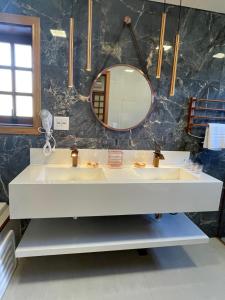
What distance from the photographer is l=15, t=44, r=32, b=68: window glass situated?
6.22 feet

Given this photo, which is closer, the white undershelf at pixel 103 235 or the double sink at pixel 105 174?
the white undershelf at pixel 103 235

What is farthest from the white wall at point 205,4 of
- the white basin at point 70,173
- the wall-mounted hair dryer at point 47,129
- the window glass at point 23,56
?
the white basin at point 70,173

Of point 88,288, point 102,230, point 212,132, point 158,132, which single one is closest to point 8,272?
point 88,288

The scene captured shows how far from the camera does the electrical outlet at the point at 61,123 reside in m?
1.84

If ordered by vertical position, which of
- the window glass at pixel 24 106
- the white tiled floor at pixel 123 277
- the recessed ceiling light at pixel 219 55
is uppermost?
the recessed ceiling light at pixel 219 55

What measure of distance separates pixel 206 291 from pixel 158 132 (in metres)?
1.45

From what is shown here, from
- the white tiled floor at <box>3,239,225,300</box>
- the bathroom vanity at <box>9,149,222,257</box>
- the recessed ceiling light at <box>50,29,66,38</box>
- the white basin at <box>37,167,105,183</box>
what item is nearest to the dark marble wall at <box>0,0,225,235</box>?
the recessed ceiling light at <box>50,29,66,38</box>

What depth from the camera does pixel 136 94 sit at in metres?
1.94

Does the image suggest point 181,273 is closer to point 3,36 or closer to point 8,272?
point 8,272

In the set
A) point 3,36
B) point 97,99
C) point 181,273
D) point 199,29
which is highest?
point 199,29

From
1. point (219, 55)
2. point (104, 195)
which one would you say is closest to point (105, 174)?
point (104, 195)

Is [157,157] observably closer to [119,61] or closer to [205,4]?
[119,61]

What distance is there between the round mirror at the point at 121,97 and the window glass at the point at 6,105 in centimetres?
82

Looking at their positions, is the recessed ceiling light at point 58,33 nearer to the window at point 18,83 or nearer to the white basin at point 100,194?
the window at point 18,83
